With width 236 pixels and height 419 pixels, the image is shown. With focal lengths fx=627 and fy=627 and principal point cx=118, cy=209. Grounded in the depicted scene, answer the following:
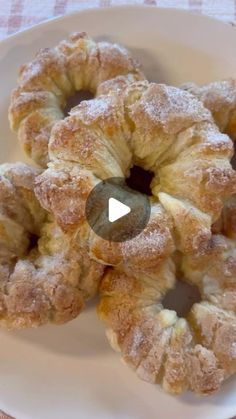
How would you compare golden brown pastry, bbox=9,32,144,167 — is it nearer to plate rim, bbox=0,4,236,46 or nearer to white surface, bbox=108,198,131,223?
plate rim, bbox=0,4,236,46

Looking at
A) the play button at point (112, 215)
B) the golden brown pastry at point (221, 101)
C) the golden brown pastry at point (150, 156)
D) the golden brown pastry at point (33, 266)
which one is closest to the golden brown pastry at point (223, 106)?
the golden brown pastry at point (221, 101)

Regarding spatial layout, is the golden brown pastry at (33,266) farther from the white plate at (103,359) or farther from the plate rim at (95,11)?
the plate rim at (95,11)

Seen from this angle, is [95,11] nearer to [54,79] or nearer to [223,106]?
[54,79]

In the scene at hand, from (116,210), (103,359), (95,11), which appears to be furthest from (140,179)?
(95,11)

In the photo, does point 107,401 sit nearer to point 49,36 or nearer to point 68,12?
point 49,36

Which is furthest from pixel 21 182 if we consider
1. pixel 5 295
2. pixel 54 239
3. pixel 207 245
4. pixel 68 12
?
pixel 68 12
